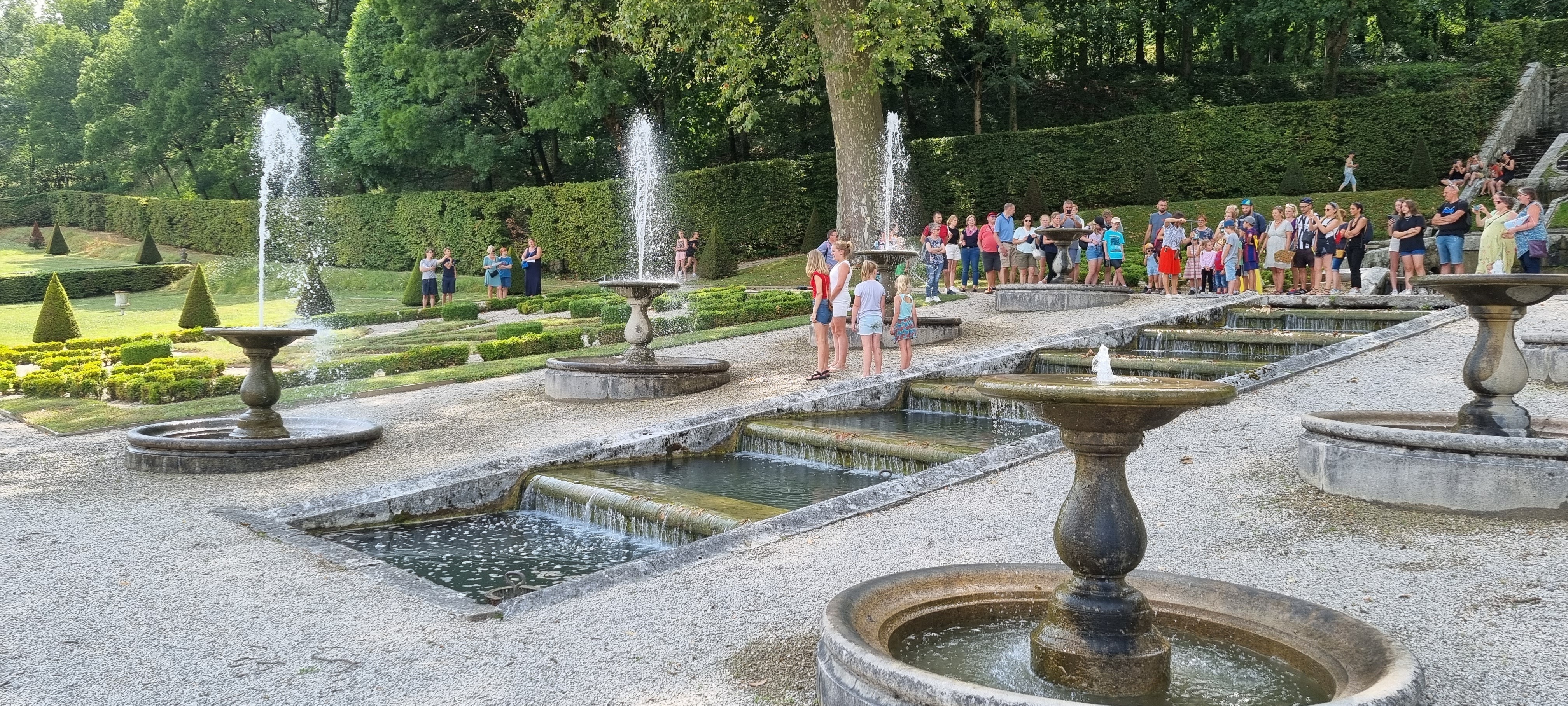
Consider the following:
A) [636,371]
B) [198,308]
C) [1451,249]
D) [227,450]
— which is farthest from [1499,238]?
[198,308]

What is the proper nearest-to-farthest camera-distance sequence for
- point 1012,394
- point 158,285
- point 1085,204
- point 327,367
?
1. point 1012,394
2. point 327,367
3. point 1085,204
4. point 158,285

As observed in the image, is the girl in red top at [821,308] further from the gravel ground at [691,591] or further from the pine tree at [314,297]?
the pine tree at [314,297]

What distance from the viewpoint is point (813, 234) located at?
116 feet

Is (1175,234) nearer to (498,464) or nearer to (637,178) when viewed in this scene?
(498,464)

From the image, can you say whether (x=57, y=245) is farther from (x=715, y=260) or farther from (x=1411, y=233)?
(x=1411, y=233)

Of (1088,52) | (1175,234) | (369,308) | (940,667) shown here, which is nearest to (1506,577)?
(940,667)

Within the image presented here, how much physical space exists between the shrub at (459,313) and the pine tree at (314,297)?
4120 millimetres

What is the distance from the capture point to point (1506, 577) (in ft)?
18.7

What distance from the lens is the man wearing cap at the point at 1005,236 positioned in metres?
22.8

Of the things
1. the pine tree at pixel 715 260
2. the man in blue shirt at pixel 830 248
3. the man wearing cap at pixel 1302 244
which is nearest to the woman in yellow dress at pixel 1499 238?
the man wearing cap at pixel 1302 244

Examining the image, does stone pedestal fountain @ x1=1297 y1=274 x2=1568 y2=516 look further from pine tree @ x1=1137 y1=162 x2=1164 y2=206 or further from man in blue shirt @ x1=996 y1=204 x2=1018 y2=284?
pine tree @ x1=1137 y1=162 x2=1164 y2=206

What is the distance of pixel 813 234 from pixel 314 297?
1427 cm

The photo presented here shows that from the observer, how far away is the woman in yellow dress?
48.0 feet

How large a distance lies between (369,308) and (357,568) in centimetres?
2449
